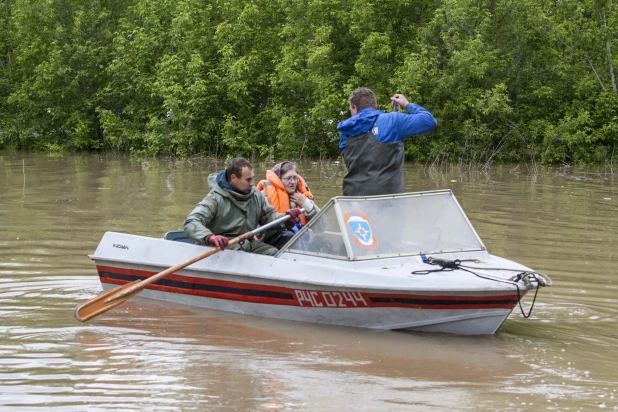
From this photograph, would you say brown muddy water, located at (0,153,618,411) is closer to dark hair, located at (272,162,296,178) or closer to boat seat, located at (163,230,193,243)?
boat seat, located at (163,230,193,243)

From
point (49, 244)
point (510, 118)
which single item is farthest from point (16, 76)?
point (49, 244)

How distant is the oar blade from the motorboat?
22.3 inches

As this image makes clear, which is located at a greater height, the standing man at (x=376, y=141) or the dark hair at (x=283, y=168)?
→ the standing man at (x=376, y=141)

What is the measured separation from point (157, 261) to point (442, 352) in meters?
2.90

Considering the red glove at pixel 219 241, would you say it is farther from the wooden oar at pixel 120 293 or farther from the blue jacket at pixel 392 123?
the blue jacket at pixel 392 123

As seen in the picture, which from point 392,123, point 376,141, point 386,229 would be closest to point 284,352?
point 386,229

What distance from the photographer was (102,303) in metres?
7.48

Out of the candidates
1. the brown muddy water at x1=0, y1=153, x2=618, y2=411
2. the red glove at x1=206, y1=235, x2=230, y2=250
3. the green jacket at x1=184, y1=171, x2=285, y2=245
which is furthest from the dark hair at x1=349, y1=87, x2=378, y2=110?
the brown muddy water at x1=0, y1=153, x2=618, y2=411

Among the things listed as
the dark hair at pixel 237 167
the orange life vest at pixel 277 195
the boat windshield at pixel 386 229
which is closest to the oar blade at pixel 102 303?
the dark hair at pixel 237 167

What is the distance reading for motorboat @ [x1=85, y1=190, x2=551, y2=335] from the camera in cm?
675

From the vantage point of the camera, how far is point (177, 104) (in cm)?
2920

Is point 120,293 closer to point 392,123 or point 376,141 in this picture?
point 376,141

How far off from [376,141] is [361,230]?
87 centimetres

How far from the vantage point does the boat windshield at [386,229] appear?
23.7 ft
